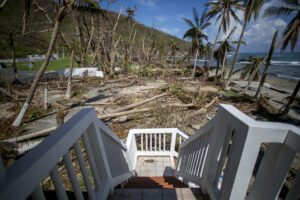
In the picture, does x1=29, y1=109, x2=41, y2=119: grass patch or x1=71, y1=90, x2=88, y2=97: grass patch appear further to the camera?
x1=71, y1=90, x2=88, y2=97: grass patch

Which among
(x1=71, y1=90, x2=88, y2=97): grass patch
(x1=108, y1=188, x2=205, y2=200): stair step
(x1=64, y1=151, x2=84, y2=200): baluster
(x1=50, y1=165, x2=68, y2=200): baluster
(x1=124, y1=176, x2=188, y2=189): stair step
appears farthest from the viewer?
(x1=71, y1=90, x2=88, y2=97): grass patch

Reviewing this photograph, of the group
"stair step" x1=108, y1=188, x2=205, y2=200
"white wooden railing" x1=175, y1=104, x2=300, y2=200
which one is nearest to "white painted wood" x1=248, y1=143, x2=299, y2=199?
"white wooden railing" x1=175, y1=104, x2=300, y2=200

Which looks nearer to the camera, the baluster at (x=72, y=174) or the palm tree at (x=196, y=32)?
the baluster at (x=72, y=174)

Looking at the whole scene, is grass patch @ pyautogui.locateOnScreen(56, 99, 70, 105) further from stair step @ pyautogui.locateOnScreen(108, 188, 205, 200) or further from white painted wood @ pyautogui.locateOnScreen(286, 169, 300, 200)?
white painted wood @ pyautogui.locateOnScreen(286, 169, 300, 200)

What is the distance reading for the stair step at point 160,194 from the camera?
1.69 m

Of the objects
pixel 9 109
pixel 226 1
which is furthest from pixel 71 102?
→ pixel 226 1

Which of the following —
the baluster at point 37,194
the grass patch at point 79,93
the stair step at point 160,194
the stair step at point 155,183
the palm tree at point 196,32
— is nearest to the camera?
the baluster at point 37,194

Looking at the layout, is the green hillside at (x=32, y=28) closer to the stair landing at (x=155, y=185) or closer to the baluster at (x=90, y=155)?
the baluster at (x=90, y=155)

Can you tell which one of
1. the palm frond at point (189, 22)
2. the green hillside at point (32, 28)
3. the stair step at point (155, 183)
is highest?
the palm frond at point (189, 22)

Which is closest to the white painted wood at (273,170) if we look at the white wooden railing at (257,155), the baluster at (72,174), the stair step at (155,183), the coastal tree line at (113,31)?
the white wooden railing at (257,155)

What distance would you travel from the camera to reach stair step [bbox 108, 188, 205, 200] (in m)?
1.69

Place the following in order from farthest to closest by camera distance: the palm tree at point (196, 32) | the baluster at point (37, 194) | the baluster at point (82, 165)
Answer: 1. the palm tree at point (196, 32)
2. the baluster at point (82, 165)
3. the baluster at point (37, 194)

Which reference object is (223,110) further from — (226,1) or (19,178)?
(226,1)

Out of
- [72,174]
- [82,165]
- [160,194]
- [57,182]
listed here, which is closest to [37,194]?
[57,182]
